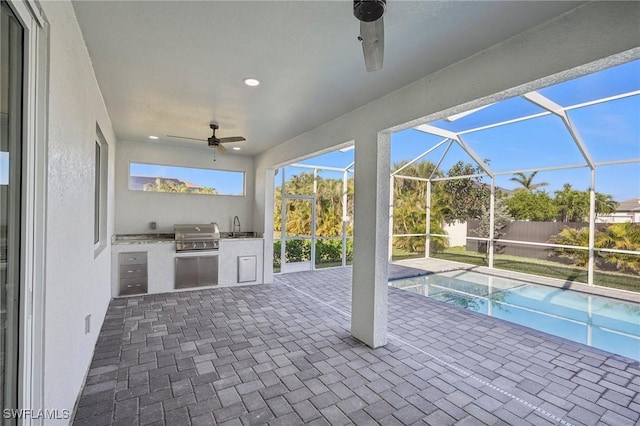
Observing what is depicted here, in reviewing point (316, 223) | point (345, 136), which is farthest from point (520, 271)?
point (345, 136)

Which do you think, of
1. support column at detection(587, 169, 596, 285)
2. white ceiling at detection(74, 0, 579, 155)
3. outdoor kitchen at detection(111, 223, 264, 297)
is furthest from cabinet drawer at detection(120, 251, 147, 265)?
support column at detection(587, 169, 596, 285)

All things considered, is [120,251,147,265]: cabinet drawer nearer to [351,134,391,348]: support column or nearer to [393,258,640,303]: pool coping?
[351,134,391,348]: support column

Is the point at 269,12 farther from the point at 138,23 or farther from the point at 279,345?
the point at 279,345

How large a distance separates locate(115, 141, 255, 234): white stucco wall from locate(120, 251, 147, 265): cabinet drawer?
93 centimetres

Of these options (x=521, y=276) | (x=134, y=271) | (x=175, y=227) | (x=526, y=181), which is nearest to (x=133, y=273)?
(x=134, y=271)

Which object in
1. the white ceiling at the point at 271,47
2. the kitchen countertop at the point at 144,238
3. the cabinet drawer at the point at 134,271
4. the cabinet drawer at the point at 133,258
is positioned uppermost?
the white ceiling at the point at 271,47

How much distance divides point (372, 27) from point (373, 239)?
2203mm

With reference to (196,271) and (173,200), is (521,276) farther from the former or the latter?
(173,200)

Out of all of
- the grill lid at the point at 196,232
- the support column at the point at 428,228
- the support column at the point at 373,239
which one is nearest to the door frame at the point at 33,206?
the support column at the point at 373,239

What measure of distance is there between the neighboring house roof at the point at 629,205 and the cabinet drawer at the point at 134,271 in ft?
32.0

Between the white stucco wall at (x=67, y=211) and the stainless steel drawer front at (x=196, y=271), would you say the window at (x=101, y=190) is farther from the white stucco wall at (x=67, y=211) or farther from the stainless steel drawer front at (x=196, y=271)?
the stainless steel drawer front at (x=196, y=271)

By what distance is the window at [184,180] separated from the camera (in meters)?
5.83

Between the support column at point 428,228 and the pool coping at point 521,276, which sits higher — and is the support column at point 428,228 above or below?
above

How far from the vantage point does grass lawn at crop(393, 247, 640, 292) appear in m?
6.31
